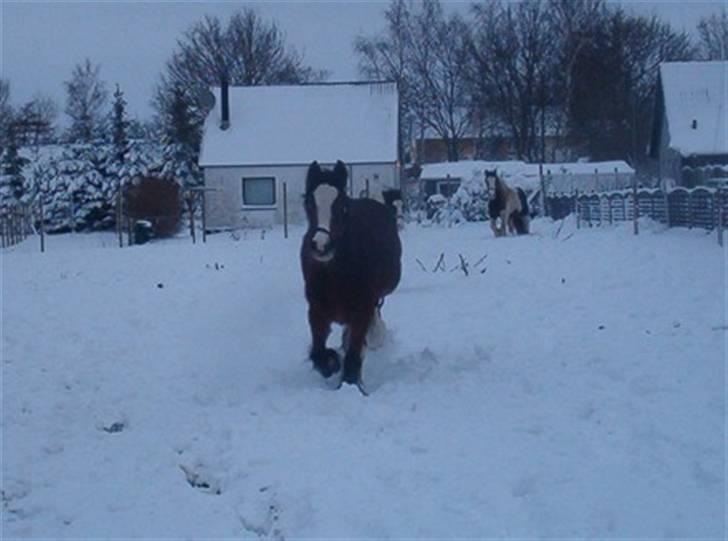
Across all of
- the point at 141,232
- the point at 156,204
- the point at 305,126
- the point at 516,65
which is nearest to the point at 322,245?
the point at 141,232

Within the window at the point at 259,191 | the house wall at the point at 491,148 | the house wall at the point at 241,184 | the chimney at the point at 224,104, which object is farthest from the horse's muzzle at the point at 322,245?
the house wall at the point at 491,148

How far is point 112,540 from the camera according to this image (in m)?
6.04

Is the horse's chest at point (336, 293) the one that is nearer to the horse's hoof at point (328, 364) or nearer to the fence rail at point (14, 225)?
the horse's hoof at point (328, 364)

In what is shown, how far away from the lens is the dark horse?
9.88 metres

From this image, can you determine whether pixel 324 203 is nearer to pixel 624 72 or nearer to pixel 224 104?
pixel 224 104

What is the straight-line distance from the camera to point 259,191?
49.3 meters

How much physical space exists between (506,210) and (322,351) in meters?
21.4

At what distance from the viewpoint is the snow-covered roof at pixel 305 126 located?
49.3 meters

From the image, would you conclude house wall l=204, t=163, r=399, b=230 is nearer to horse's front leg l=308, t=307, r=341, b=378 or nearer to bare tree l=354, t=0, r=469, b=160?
bare tree l=354, t=0, r=469, b=160

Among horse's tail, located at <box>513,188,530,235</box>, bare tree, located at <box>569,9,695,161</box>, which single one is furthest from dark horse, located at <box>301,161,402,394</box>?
bare tree, located at <box>569,9,695,161</box>

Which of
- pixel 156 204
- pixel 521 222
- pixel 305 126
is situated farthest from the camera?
pixel 305 126

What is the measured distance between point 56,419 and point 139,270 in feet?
44.1

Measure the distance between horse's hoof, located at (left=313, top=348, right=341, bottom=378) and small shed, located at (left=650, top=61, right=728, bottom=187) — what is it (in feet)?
109

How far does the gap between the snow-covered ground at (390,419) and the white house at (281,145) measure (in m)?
32.7
